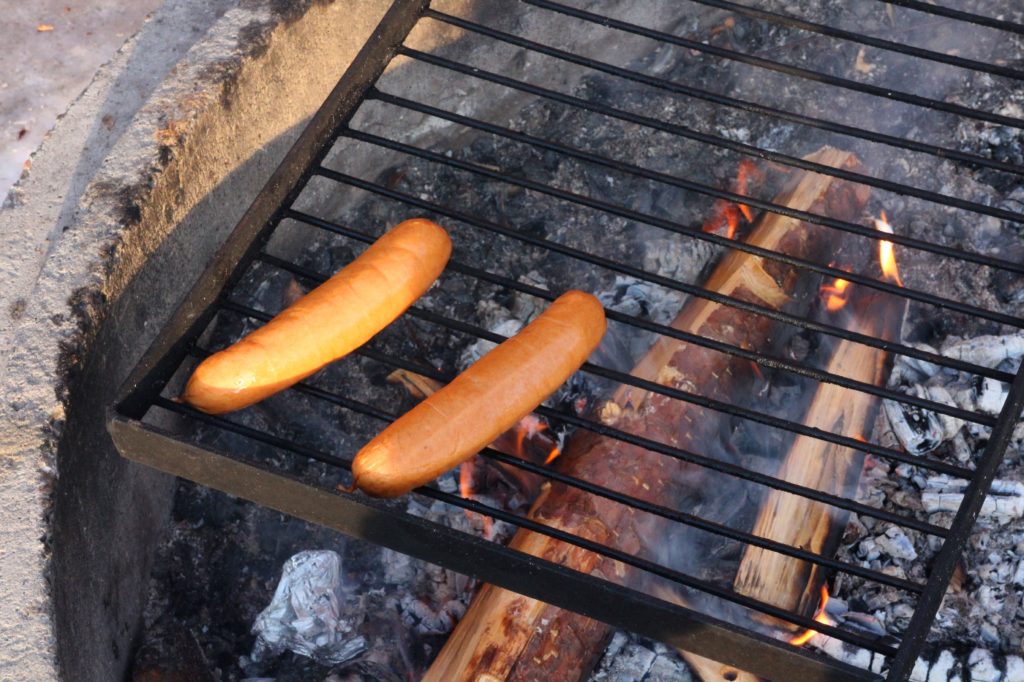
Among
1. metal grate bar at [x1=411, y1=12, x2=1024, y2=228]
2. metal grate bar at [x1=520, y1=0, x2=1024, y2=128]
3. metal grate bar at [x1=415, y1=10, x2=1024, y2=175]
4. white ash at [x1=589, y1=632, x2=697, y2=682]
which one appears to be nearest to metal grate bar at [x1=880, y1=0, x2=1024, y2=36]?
metal grate bar at [x1=520, y1=0, x2=1024, y2=128]

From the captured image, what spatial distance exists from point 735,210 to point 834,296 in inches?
21.1

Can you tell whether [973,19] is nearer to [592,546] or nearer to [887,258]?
[887,258]

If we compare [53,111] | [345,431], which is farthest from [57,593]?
[53,111]

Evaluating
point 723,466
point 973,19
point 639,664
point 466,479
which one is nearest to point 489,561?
point 723,466

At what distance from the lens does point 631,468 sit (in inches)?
112

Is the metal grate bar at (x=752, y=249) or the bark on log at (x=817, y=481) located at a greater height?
the metal grate bar at (x=752, y=249)

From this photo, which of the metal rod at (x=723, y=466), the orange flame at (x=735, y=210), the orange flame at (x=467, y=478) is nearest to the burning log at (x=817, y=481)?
the metal rod at (x=723, y=466)

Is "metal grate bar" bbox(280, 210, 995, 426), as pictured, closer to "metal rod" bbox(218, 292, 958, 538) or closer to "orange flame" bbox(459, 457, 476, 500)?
"metal rod" bbox(218, 292, 958, 538)

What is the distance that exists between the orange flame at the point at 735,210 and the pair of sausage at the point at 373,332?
134 centimetres

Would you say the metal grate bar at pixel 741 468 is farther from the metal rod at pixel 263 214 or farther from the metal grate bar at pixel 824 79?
the metal grate bar at pixel 824 79

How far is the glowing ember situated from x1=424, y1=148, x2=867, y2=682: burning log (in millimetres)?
133

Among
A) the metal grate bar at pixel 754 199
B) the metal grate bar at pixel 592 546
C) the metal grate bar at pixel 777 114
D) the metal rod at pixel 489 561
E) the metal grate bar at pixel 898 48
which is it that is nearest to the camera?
the metal rod at pixel 489 561

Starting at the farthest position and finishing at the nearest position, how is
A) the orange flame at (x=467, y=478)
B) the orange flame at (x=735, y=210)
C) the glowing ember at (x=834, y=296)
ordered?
the orange flame at (x=735, y=210) < the glowing ember at (x=834, y=296) < the orange flame at (x=467, y=478)

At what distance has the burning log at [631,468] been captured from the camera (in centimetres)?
257
